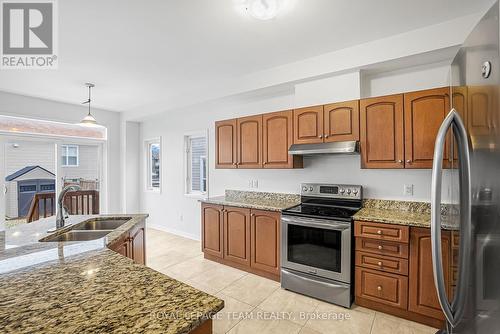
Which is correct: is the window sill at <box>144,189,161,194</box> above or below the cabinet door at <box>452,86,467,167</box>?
below

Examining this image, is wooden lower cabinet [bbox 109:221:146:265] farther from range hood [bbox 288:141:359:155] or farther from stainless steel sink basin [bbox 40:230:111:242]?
range hood [bbox 288:141:359:155]

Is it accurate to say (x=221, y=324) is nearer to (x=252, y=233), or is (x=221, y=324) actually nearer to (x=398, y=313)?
(x=252, y=233)

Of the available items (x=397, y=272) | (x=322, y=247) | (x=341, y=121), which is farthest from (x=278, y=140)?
(x=397, y=272)

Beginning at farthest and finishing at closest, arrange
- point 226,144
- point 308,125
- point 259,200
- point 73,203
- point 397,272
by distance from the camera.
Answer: point 73,203
point 226,144
point 259,200
point 308,125
point 397,272

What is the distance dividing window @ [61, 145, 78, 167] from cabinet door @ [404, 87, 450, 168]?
5.80 meters

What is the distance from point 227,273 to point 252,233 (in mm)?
644

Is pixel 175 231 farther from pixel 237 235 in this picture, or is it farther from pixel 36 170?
pixel 36 170

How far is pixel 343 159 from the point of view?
2.91 meters

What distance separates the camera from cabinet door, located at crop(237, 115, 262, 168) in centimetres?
325

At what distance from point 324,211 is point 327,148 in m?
0.68

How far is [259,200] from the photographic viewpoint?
3475 millimetres

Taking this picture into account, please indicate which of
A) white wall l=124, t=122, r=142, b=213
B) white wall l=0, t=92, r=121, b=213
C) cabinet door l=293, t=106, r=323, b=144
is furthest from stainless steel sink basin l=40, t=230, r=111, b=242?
white wall l=124, t=122, r=142, b=213

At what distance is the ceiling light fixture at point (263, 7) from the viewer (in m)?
1.76

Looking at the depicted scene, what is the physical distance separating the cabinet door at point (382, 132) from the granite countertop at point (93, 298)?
2.17 m
